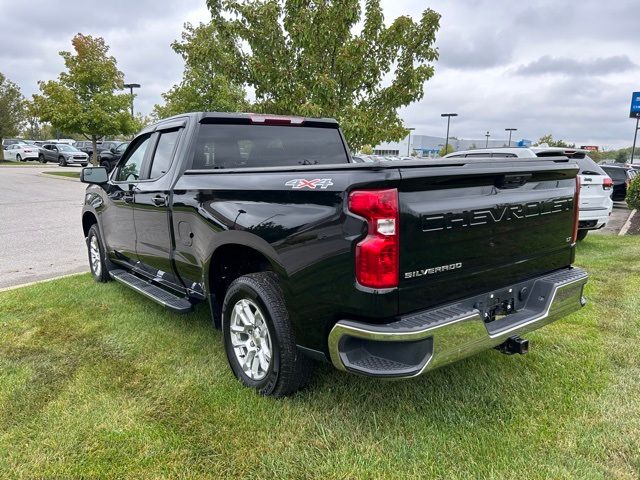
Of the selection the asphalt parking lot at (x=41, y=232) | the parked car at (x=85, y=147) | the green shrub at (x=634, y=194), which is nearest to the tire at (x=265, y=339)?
the asphalt parking lot at (x=41, y=232)

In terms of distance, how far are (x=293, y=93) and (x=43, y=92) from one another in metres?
19.7

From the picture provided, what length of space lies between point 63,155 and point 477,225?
3571cm

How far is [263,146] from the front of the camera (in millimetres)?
4285

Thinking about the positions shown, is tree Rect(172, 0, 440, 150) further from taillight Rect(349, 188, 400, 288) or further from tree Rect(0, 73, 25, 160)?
tree Rect(0, 73, 25, 160)

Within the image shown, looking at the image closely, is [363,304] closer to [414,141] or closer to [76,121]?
[76,121]

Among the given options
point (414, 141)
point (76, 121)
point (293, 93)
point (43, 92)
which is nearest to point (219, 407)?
point (293, 93)

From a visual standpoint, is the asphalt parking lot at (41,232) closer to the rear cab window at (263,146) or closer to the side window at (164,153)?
the side window at (164,153)

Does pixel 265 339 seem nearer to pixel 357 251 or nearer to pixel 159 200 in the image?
pixel 357 251

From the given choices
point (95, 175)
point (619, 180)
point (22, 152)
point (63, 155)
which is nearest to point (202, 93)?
point (95, 175)

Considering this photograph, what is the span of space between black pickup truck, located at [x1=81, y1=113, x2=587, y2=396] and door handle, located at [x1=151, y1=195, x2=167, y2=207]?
2 centimetres

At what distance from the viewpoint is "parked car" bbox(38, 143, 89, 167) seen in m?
32.8

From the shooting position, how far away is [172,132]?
14.3 ft

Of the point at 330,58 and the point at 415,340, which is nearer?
the point at 415,340

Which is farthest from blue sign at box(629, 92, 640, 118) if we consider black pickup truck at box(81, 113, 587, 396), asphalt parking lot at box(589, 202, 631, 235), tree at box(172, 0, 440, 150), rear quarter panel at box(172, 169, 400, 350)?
rear quarter panel at box(172, 169, 400, 350)
